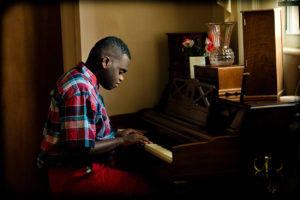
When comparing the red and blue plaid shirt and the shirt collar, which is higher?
the shirt collar

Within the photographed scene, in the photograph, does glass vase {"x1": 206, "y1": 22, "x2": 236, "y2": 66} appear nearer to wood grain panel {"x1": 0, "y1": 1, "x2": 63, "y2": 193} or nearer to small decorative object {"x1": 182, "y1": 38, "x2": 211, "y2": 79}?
→ small decorative object {"x1": 182, "y1": 38, "x2": 211, "y2": 79}

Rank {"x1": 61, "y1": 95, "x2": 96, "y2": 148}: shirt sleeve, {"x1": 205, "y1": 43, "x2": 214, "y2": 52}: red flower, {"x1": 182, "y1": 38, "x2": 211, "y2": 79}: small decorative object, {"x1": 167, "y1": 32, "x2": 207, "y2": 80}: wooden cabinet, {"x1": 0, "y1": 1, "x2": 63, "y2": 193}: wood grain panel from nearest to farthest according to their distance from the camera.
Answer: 1. {"x1": 61, "y1": 95, "x2": 96, "y2": 148}: shirt sleeve
2. {"x1": 205, "y1": 43, "x2": 214, "y2": 52}: red flower
3. {"x1": 182, "y1": 38, "x2": 211, "y2": 79}: small decorative object
4. {"x1": 167, "y1": 32, "x2": 207, "y2": 80}: wooden cabinet
5. {"x1": 0, "y1": 1, "x2": 63, "y2": 193}: wood grain panel

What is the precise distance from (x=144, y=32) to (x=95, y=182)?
1705 mm

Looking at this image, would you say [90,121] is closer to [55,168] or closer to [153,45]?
[55,168]

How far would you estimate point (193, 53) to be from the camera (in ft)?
11.0

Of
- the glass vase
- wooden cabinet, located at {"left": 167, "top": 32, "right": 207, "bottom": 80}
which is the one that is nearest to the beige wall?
wooden cabinet, located at {"left": 167, "top": 32, "right": 207, "bottom": 80}

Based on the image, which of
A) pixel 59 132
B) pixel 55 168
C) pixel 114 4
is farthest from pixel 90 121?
pixel 114 4

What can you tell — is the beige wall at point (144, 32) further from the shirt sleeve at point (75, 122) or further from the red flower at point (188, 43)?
the shirt sleeve at point (75, 122)

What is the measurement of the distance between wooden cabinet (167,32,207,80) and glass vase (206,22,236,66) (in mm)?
508

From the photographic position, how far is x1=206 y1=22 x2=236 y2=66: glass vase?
2.88m

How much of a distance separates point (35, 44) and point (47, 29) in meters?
0.18

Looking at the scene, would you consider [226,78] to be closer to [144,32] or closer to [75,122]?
[75,122]

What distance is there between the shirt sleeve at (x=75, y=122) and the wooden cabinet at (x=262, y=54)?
1.02 metres

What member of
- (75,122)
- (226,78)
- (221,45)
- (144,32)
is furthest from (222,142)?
(144,32)
